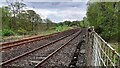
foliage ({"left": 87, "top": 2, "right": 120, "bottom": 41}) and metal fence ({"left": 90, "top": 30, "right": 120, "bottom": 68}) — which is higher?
metal fence ({"left": 90, "top": 30, "right": 120, "bottom": 68})

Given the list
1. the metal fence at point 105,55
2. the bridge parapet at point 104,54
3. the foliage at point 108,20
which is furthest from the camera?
the foliage at point 108,20

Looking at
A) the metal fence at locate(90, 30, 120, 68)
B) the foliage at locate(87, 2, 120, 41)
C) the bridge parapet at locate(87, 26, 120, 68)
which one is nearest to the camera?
the bridge parapet at locate(87, 26, 120, 68)

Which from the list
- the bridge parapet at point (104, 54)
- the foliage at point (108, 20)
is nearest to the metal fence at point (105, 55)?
the bridge parapet at point (104, 54)

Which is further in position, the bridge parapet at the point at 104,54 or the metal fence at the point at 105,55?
the metal fence at the point at 105,55

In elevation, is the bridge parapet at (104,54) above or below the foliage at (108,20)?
above

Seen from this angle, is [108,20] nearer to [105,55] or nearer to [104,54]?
[104,54]

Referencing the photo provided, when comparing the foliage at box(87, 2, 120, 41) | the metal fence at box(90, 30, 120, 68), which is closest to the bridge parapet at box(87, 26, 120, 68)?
the metal fence at box(90, 30, 120, 68)

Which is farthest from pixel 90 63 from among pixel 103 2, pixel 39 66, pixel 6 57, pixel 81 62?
pixel 103 2

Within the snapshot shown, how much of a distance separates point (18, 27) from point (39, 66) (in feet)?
104

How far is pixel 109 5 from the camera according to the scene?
34.2 m

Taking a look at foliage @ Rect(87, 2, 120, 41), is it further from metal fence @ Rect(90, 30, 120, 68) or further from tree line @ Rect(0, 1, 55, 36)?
metal fence @ Rect(90, 30, 120, 68)

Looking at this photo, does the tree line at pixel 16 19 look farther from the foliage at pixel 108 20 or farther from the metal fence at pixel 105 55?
the metal fence at pixel 105 55

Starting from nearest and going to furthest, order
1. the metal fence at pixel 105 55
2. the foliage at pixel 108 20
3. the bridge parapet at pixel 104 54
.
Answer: the bridge parapet at pixel 104 54 → the metal fence at pixel 105 55 → the foliage at pixel 108 20

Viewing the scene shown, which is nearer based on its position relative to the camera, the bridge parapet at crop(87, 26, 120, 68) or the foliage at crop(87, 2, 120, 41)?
the bridge parapet at crop(87, 26, 120, 68)
